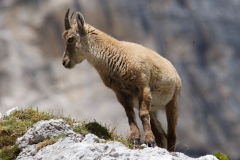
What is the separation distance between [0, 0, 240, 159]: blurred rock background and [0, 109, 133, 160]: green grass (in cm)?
2887

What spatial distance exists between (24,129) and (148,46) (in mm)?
36330

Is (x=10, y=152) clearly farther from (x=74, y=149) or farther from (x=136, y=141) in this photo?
(x=136, y=141)

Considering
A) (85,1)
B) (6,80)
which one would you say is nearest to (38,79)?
(6,80)

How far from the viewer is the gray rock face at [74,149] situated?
10.5 m

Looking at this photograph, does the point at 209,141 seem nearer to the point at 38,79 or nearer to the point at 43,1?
the point at 38,79

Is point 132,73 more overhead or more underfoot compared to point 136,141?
more overhead

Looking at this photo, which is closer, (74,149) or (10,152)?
(74,149)

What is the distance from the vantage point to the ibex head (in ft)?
50.9

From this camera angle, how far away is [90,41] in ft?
50.8

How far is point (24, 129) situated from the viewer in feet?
44.5

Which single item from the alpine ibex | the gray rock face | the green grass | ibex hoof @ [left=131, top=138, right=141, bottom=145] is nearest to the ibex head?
the alpine ibex

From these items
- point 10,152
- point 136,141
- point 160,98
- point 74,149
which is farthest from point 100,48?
point 74,149

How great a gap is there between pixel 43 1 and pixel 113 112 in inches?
565

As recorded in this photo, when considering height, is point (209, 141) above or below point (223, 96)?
below
